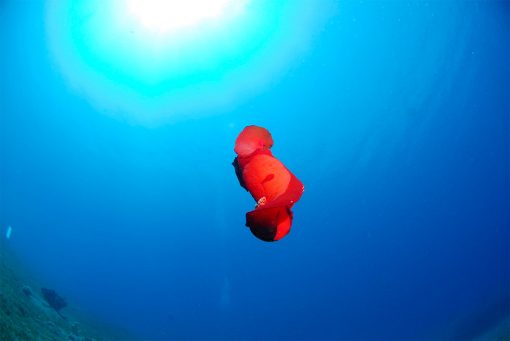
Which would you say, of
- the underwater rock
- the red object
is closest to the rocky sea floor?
the underwater rock

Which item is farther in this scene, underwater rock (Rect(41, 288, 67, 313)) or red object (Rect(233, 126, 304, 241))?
underwater rock (Rect(41, 288, 67, 313))

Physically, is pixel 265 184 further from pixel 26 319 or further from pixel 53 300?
pixel 53 300

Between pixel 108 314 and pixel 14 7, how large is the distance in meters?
47.7

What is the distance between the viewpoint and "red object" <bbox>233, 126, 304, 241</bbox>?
1.90 m

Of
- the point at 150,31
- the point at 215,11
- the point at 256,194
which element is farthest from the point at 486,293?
the point at 256,194

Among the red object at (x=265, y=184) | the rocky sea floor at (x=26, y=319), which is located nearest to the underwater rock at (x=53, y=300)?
the rocky sea floor at (x=26, y=319)

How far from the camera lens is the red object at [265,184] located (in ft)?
6.22

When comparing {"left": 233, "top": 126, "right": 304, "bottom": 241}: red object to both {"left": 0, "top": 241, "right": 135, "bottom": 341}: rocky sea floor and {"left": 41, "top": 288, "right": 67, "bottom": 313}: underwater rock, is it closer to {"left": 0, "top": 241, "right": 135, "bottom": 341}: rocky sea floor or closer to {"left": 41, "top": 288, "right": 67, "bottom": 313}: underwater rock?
{"left": 0, "top": 241, "right": 135, "bottom": 341}: rocky sea floor

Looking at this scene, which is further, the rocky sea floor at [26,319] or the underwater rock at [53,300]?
the underwater rock at [53,300]

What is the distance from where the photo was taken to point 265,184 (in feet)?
6.63

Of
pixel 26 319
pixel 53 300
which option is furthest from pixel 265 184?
pixel 53 300

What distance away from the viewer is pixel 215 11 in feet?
84.9

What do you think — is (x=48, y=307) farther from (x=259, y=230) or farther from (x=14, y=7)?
(x=259, y=230)

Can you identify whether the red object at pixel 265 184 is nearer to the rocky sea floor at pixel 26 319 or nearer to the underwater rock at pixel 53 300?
the rocky sea floor at pixel 26 319
